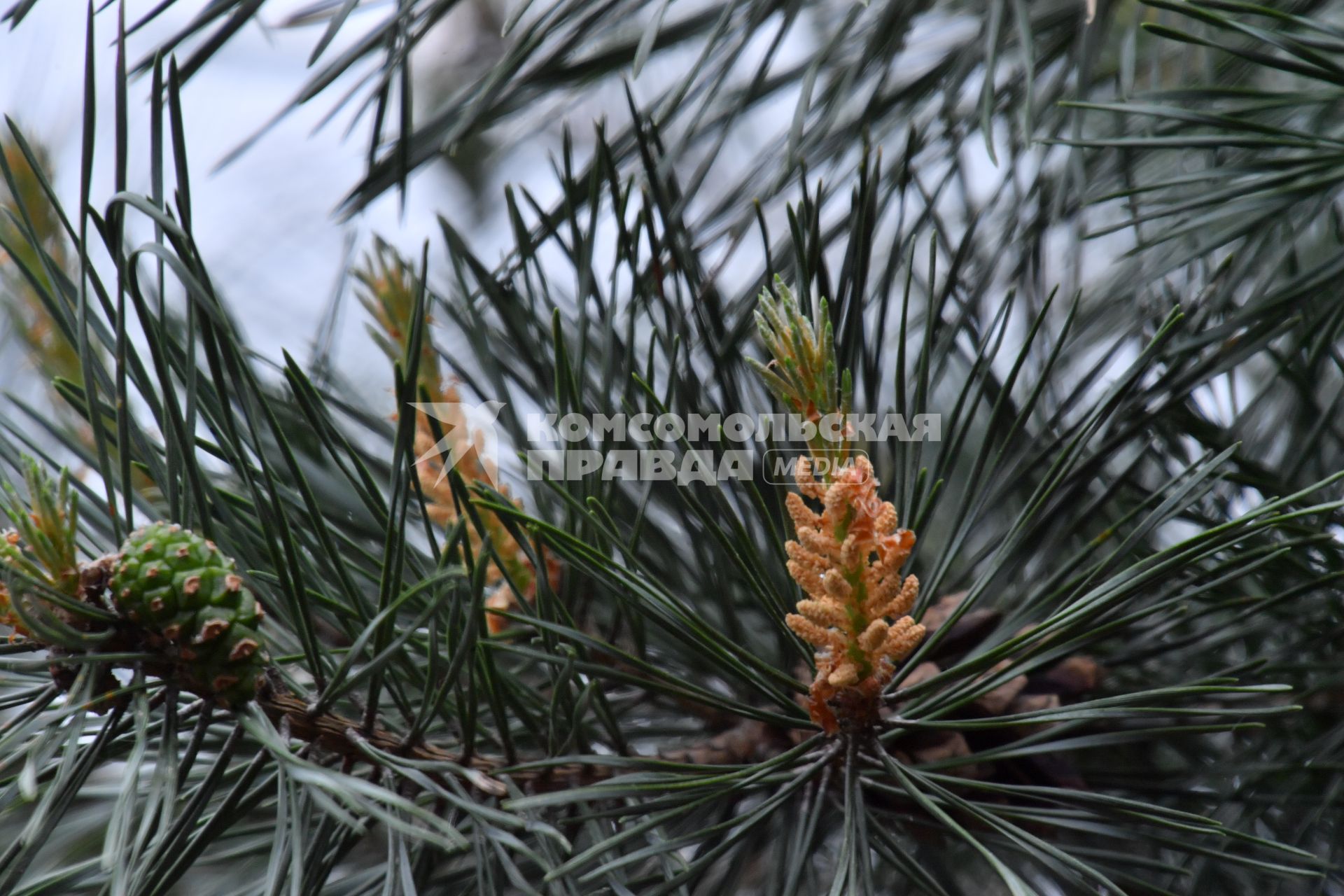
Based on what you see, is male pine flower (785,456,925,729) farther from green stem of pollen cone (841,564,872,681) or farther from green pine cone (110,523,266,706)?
green pine cone (110,523,266,706)

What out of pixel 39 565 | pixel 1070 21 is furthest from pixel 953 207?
pixel 39 565

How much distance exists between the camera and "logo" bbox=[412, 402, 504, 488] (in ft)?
1.75

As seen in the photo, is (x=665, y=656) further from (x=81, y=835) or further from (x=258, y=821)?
(x=81, y=835)

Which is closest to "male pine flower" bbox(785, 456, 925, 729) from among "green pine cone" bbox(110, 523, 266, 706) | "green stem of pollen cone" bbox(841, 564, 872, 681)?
"green stem of pollen cone" bbox(841, 564, 872, 681)

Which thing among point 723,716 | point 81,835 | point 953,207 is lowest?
point 81,835

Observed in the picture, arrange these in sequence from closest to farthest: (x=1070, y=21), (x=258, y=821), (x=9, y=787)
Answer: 1. (x=9, y=787)
2. (x=258, y=821)
3. (x=1070, y=21)

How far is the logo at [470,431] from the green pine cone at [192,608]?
19cm

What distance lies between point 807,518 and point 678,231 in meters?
0.19

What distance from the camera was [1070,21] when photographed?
2.22 feet

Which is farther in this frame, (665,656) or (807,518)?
(665,656)

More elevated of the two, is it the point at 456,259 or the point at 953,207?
the point at 953,207

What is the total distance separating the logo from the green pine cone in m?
0.19

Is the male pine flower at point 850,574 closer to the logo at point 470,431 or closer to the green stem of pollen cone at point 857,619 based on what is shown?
the green stem of pollen cone at point 857,619

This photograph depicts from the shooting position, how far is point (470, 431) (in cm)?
56
